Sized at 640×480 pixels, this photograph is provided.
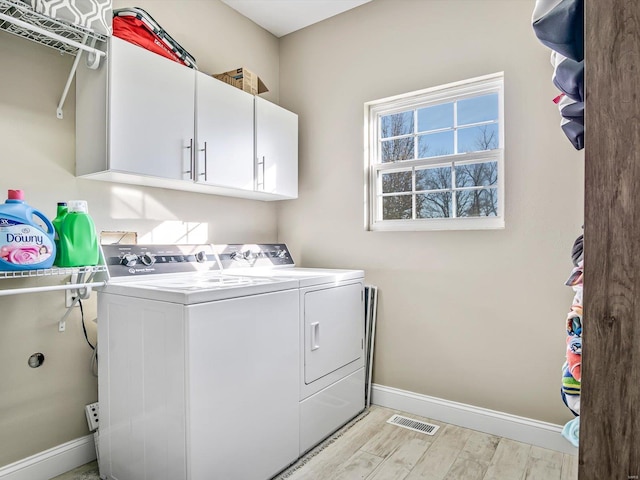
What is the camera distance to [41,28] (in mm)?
1745

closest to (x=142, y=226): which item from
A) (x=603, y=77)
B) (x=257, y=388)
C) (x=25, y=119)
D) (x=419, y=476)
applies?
(x=25, y=119)

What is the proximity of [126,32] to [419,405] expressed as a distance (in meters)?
2.70

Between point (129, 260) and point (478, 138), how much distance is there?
214 cm

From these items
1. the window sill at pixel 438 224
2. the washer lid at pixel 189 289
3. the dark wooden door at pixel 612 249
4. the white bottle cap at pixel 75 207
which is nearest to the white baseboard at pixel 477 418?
the window sill at pixel 438 224

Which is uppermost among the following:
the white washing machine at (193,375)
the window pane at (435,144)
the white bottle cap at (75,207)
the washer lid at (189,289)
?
the window pane at (435,144)

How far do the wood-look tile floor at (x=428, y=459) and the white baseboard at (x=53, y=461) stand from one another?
4cm

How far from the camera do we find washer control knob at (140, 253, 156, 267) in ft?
6.77

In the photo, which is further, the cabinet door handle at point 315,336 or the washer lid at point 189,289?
the cabinet door handle at point 315,336

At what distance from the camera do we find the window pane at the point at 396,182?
9.09 feet

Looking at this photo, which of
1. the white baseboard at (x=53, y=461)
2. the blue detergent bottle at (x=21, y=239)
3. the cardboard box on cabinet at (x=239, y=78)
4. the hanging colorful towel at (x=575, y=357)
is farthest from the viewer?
the cardboard box on cabinet at (x=239, y=78)

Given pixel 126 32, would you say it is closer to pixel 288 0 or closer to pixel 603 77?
pixel 288 0

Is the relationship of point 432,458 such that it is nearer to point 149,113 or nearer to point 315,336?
point 315,336

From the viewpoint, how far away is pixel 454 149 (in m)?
2.58

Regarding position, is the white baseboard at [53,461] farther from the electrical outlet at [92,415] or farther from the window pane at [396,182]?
the window pane at [396,182]
